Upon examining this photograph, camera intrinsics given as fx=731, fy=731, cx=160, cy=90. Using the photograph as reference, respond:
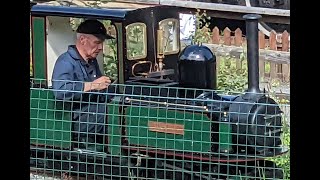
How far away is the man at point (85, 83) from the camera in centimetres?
525

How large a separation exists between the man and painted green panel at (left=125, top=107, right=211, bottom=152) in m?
0.24

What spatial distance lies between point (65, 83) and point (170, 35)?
1176mm

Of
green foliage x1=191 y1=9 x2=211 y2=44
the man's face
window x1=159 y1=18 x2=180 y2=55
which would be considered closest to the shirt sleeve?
the man's face

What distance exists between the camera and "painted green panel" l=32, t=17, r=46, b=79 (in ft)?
18.6

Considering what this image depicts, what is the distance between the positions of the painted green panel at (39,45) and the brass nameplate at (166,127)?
112 centimetres

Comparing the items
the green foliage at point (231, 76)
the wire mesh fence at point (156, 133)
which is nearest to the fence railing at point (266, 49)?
the green foliage at point (231, 76)

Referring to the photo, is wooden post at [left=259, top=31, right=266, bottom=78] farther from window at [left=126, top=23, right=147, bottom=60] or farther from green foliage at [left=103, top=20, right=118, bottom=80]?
window at [left=126, top=23, right=147, bottom=60]

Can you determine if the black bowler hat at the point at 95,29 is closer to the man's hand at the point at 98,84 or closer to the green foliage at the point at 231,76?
the man's hand at the point at 98,84

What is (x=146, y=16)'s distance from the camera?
18.6 feet

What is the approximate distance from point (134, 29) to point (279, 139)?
1396 mm

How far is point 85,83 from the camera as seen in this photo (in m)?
5.29

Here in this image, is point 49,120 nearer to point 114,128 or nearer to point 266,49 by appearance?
point 114,128

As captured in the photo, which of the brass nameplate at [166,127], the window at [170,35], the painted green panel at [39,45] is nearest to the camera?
the brass nameplate at [166,127]
